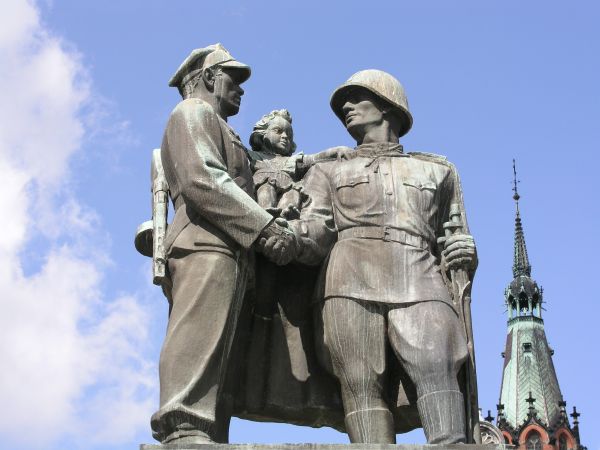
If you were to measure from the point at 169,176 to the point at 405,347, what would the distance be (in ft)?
8.46

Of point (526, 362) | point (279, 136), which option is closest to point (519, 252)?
point (526, 362)

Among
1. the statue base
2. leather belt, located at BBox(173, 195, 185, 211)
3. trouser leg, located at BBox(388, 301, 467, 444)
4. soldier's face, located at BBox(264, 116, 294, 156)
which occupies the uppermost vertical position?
soldier's face, located at BBox(264, 116, 294, 156)

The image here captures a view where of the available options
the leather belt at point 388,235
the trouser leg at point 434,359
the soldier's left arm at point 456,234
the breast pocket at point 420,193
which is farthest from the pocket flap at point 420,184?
the trouser leg at point 434,359

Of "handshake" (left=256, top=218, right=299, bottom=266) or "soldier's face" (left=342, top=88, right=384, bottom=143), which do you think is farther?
"soldier's face" (left=342, top=88, right=384, bottom=143)

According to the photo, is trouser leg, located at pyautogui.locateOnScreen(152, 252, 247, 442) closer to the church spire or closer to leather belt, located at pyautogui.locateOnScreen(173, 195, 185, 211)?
leather belt, located at pyautogui.locateOnScreen(173, 195, 185, 211)

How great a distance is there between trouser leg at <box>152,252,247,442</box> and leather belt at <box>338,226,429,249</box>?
3.89 feet

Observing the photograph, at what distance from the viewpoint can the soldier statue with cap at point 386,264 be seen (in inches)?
424

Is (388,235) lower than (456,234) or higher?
lower

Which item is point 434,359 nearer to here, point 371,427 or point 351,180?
point 371,427

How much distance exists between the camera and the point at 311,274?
11.9 metres

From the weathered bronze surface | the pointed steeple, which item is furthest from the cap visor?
the pointed steeple

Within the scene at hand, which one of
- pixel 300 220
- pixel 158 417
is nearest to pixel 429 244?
pixel 300 220

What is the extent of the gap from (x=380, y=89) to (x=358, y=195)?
3.74ft

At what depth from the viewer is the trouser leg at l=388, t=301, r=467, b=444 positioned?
416 inches
